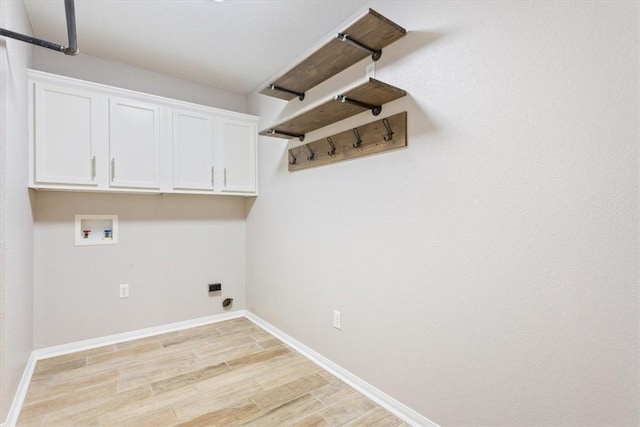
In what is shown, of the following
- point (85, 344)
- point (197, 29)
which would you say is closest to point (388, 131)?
point (197, 29)

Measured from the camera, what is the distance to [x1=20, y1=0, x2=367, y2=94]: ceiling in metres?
2.02

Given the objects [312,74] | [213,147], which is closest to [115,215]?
[213,147]

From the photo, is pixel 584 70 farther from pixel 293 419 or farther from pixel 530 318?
pixel 293 419

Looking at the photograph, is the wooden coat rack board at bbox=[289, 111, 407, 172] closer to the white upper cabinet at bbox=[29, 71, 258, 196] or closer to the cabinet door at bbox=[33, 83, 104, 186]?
the white upper cabinet at bbox=[29, 71, 258, 196]

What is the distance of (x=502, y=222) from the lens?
1.34m

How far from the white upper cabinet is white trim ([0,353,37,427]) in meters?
1.29

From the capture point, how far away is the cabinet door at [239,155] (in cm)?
311

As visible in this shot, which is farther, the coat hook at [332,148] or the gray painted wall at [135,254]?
the gray painted wall at [135,254]

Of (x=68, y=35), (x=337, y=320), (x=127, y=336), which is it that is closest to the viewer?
(x=68, y=35)

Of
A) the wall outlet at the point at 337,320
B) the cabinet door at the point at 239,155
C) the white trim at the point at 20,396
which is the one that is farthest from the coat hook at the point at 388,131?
the white trim at the point at 20,396

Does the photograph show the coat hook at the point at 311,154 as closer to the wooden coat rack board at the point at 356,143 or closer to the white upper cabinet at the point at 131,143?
the wooden coat rack board at the point at 356,143

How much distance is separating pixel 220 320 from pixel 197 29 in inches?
107

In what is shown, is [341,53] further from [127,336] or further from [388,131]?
→ [127,336]

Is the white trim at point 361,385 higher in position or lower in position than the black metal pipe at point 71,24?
lower
